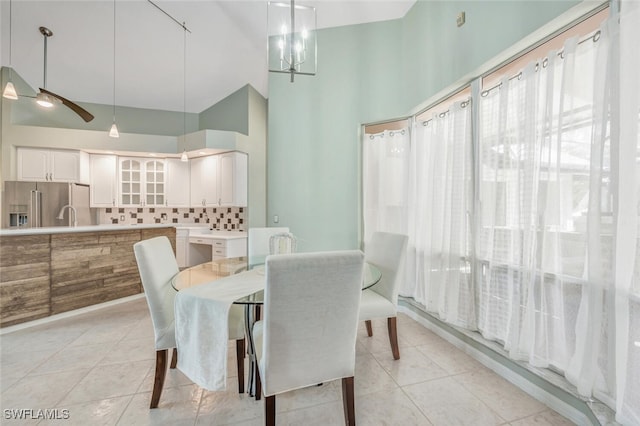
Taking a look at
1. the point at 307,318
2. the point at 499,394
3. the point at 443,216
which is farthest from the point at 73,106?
the point at 499,394

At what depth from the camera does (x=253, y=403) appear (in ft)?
5.57

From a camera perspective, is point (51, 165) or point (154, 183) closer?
point (51, 165)

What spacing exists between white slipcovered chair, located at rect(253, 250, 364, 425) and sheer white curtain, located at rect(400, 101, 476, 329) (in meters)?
1.45

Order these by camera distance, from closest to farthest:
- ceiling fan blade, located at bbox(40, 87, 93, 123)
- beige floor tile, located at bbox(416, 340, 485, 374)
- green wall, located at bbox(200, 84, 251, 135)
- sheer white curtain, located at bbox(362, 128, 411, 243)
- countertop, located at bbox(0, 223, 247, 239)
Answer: beige floor tile, located at bbox(416, 340, 485, 374)
ceiling fan blade, located at bbox(40, 87, 93, 123)
countertop, located at bbox(0, 223, 247, 239)
sheer white curtain, located at bbox(362, 128, 411, 243)
green wall, located at bbox(200, 84, 251, 135)

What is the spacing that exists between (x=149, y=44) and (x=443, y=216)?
4736 mm

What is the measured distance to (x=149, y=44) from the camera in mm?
4031

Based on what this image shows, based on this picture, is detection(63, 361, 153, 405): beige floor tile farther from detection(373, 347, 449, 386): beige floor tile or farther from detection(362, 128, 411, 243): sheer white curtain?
detection(362, 128, 411, 243): sheer white curtain

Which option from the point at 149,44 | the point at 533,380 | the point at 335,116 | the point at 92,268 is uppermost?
the point at 149,44

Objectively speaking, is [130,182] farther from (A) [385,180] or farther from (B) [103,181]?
(A) [385,180]

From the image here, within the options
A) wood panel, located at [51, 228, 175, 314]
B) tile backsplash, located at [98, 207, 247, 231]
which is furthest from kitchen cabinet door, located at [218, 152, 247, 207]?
wood panel, located at [51, 228, 175, 314]

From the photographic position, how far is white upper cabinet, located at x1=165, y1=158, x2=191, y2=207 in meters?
5.06

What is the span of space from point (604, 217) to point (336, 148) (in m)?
2.62

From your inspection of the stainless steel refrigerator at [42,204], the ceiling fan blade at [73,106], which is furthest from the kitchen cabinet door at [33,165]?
the ceiling fan blade at [73,106]

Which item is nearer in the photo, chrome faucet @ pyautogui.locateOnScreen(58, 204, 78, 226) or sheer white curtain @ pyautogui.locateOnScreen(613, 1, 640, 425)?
sheer white curtain @ pyautogui.locateOnScreen(613, 1, 640, 425)
